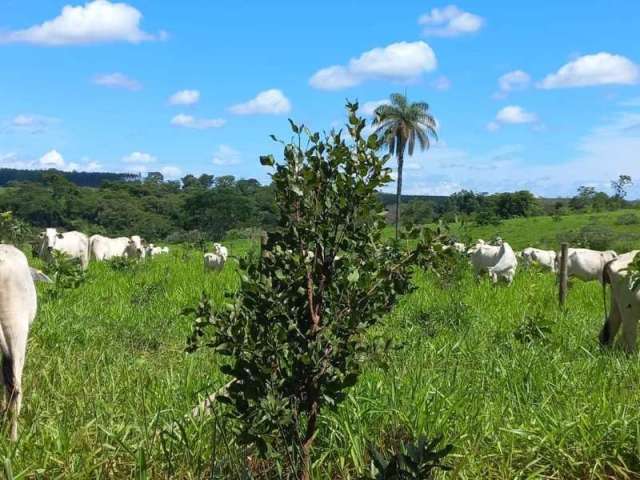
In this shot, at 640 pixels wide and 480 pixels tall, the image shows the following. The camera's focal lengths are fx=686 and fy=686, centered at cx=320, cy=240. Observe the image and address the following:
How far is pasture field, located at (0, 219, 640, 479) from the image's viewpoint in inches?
145

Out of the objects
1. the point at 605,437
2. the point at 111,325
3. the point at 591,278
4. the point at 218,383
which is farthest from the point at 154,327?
the point at 591,278

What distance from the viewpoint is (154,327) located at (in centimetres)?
801

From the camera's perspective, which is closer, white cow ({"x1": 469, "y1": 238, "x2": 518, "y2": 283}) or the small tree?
the small tree

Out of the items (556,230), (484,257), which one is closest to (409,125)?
(556,230)

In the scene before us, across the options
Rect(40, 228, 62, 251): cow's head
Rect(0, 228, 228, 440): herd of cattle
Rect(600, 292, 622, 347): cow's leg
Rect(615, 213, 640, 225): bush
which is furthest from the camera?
Rect(615, 213, 640, 225): bush

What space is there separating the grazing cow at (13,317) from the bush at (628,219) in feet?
150

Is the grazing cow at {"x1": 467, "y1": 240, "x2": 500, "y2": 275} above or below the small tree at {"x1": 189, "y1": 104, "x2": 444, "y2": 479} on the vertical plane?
below

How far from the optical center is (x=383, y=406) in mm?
4191

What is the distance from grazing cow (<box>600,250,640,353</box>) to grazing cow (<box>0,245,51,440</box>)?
5534mm

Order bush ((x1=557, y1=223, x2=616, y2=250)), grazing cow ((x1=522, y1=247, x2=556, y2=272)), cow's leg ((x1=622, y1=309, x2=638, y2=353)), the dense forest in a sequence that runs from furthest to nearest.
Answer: the dense forest, bush ((x1=557, y1=223, x2=616, y2=250)), grazing cow ((x1=522, y1=247, x2=556, y2=272)), cow's leg ((x1=622, y1=309, x2=638, y2=353))

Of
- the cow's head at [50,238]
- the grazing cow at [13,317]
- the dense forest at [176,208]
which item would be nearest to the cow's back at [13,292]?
the grazing cow at [13,317]

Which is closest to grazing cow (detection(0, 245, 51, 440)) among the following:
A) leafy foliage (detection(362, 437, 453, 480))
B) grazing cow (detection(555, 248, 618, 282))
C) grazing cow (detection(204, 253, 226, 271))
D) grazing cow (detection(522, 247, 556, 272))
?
leafy foliage (detection(362, 437, 453, 480))

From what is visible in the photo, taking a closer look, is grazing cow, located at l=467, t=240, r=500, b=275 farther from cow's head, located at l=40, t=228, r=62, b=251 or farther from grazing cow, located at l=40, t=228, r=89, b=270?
cow's head, located at l=40, t=228, r=62, b=251

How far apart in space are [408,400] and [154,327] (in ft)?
14.8
